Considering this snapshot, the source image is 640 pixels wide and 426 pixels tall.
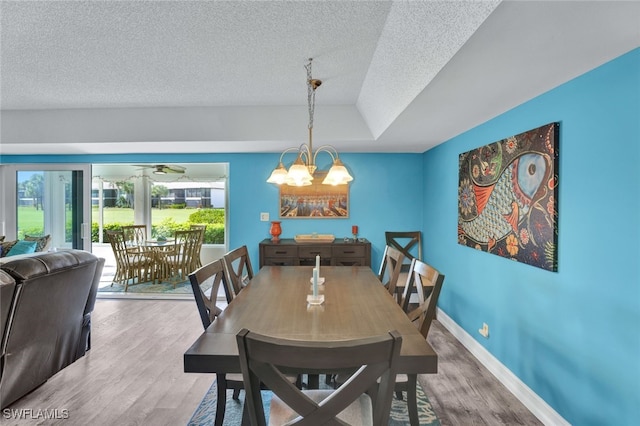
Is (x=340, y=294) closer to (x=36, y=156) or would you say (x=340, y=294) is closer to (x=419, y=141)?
(x=419, y=141)

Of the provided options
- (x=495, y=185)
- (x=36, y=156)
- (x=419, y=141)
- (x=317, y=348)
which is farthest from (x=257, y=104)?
(x=36, y=156)

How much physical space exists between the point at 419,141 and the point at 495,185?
1.27 m

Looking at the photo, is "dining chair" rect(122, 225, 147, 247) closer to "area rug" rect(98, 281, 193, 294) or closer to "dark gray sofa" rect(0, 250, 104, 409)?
"area rug" rect(98, 281, 193, 294)

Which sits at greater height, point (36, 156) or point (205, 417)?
point (36, 156)

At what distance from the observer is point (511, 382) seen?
235 centimetres

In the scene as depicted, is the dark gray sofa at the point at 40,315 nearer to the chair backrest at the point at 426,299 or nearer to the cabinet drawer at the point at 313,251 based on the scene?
the cabinet drawer at the point at 313,251

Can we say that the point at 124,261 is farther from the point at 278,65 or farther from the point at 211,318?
the point at 278,65

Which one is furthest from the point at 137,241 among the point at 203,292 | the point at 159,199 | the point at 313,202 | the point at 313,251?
the point at 203,292

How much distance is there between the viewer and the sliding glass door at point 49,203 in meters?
4.76

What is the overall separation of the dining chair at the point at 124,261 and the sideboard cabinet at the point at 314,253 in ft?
8.11

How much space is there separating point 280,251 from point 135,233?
149 inches

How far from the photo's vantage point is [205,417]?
2041 millimetres

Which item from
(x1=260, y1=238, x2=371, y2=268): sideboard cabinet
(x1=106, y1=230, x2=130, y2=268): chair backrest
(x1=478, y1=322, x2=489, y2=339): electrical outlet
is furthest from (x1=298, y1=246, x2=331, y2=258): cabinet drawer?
(x1=106, y1=230, x2=130, y2=268): chair backrest

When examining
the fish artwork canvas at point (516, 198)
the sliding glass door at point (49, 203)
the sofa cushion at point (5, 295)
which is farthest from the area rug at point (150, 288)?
the fish artwork canvas at point (516, 198)
